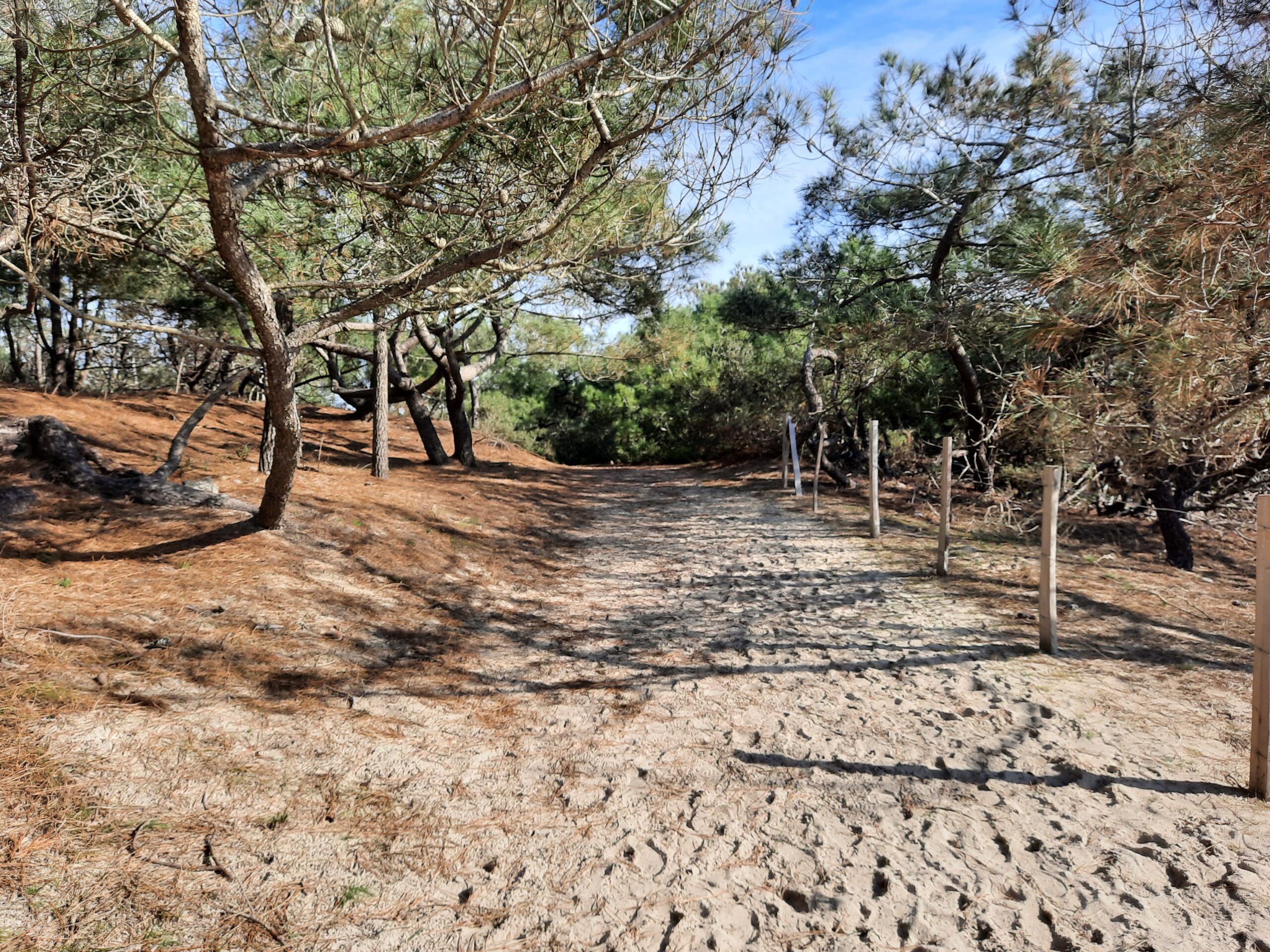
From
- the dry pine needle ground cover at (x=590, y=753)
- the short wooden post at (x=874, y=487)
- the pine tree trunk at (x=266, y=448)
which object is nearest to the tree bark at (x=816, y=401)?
the short wooden post at (x=874, y=487)

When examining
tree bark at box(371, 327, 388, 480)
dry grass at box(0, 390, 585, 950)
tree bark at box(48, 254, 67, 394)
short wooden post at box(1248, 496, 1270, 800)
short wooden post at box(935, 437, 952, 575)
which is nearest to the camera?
dry grass at box(0, 390, 585, 950)

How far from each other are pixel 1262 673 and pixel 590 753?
2767 millimetres

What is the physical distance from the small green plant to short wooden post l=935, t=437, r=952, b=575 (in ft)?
17.0

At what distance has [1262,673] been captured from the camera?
2.78 metres

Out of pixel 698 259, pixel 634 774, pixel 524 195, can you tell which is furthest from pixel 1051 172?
pixel 634 774

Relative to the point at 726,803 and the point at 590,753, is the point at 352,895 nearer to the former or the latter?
the point at 590,753

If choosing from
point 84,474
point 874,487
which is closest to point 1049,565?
point 874,487

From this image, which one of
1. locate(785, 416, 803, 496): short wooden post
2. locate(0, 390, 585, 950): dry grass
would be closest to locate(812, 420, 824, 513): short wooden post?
locate(785, 416, 803, 496): short wooden post

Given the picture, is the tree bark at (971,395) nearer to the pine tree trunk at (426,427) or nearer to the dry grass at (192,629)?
the dry grass at (192,629)

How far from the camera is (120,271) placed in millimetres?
9484

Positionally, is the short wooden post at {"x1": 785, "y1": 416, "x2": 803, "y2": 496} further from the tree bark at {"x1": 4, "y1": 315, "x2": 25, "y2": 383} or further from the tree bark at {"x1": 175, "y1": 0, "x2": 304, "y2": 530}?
the tree bark at {"x1": 4, "y1": 315, "x2": 25, "y2": 383}

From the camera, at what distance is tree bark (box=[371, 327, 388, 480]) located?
964 centimetres

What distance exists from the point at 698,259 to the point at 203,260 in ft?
19.9

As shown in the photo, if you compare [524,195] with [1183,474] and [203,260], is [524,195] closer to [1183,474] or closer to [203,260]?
[203,260]
